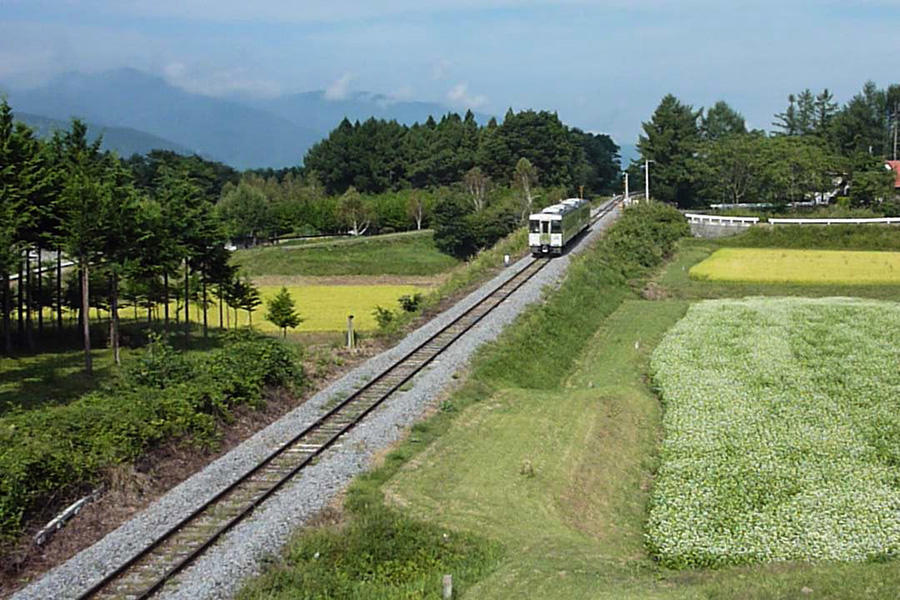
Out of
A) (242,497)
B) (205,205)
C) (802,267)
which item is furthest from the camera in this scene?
(802,267)

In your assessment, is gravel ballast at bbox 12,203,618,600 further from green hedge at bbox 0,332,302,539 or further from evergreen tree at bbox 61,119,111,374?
evergreen tree at bbox 61,119,111,374

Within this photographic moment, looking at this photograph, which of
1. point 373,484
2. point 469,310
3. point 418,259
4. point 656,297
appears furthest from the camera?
point 418,259

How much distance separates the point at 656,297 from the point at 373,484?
3546 cm

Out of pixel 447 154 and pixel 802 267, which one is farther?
pixel 447 154

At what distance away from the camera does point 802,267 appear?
59.1m

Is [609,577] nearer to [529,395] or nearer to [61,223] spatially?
[529,395]

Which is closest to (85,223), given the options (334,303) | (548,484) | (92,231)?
(92,231)

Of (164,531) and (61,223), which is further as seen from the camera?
(61,223)

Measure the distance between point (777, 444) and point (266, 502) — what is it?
1249cm

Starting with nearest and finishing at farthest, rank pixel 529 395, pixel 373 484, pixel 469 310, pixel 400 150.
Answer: pixel 373 484
pixel 529 395
pixel 469 310
pixel 400 150

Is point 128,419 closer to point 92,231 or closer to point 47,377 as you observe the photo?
point 47,377

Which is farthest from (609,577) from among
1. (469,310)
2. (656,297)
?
(656,297)

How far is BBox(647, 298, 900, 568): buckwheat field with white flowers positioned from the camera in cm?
1758

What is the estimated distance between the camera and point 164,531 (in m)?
16.4
